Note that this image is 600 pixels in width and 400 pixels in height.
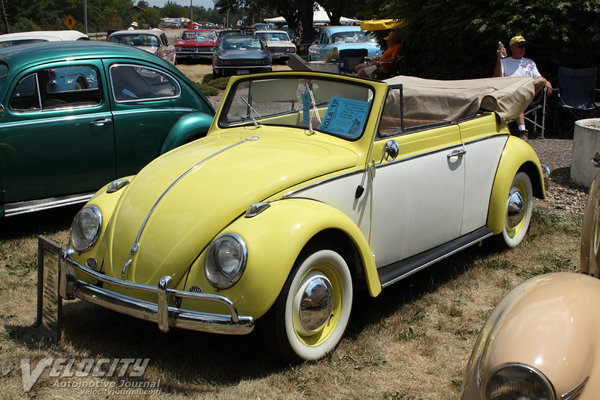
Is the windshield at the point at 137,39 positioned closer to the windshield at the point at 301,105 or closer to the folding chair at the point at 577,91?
the folding chair at the point at 577,91

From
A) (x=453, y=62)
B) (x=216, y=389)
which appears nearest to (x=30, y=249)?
(x=216, y=389)

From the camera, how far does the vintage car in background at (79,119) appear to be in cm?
555

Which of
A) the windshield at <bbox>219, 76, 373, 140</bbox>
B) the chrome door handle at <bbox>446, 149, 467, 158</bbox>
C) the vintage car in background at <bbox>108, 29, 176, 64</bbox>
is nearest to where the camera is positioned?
the windshield at <bbox>219, 76, 373, 140</bbox>

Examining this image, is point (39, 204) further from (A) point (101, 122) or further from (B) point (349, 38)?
(B) point (349, 38)

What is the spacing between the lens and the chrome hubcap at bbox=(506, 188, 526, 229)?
208 inches

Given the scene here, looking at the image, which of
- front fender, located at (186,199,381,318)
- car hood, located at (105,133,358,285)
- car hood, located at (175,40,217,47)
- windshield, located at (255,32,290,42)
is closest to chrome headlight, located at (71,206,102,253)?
car hood, located at (105,133,358,285)

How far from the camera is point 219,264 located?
10.5 feet

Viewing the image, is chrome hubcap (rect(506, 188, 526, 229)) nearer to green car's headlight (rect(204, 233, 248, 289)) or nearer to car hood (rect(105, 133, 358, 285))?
car hood (rect(105, 133, 358, 285))

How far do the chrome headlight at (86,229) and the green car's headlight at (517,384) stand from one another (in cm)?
251

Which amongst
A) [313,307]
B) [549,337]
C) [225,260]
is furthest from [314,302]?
[549,337]

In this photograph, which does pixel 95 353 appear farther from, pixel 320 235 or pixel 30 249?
pixel 30 249

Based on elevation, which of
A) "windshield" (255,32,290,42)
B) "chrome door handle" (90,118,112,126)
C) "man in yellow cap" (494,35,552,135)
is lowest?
"chrome door handle" (90,118,112,126)

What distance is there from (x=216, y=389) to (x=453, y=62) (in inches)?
354

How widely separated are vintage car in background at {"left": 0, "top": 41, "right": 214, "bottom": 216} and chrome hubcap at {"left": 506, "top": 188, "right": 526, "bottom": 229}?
3117mm
